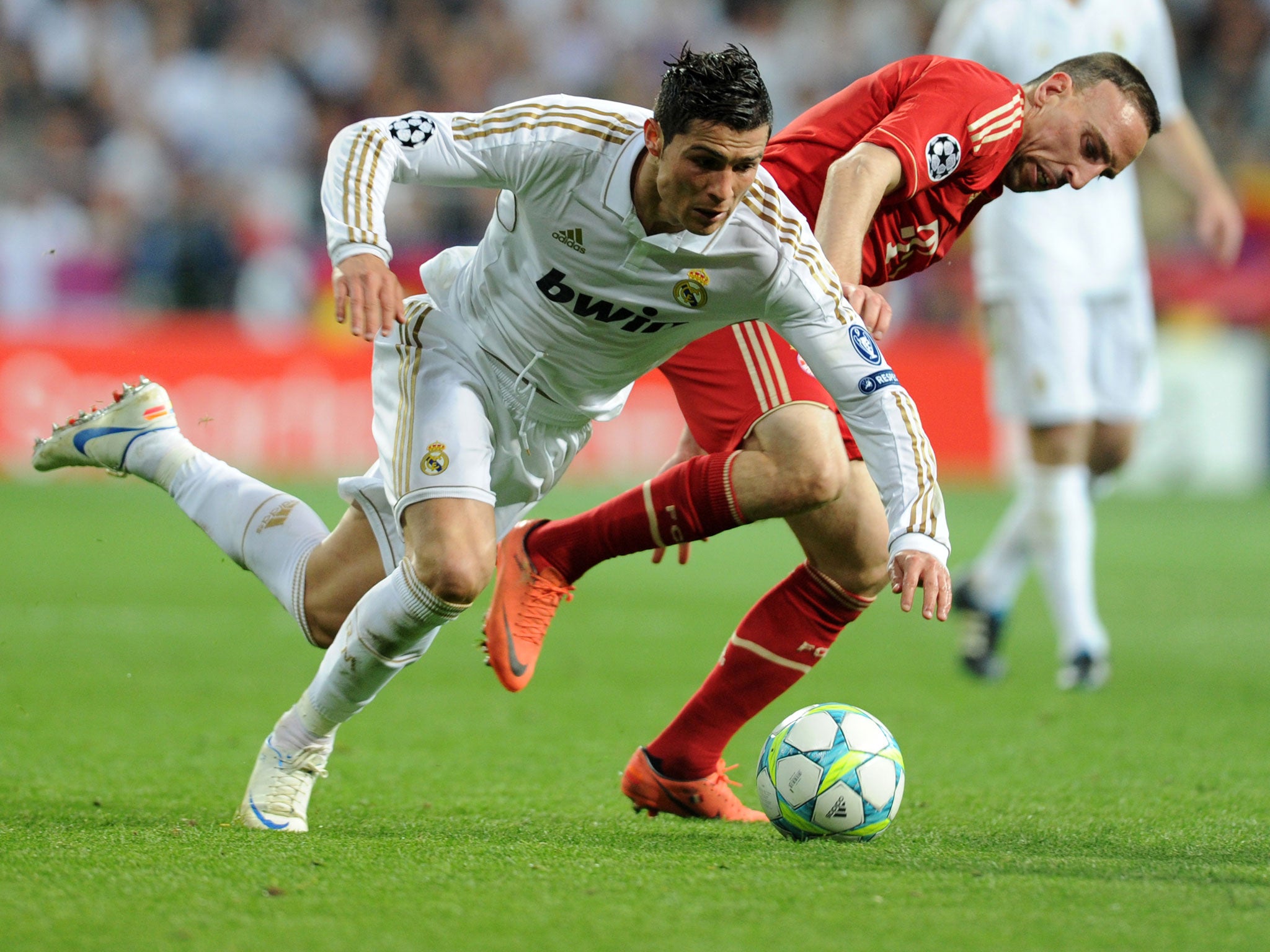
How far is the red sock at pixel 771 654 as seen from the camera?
381cm

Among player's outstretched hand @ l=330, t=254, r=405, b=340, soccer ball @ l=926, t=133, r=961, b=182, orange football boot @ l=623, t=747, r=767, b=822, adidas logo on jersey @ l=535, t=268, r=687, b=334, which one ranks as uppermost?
soccer ball @ l=926, t=133, r=961, b=182

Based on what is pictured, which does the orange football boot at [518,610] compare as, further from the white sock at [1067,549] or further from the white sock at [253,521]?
the white sock at [1067,549]

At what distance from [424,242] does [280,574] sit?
34.1 feet

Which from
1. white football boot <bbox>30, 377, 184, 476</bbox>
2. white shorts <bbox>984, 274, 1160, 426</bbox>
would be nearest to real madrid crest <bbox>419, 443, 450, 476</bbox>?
white football boot <bbox>30, 377, 184, 476</bbox>

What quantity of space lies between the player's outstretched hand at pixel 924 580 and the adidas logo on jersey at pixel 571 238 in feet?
3.12

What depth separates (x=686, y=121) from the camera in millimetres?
3105

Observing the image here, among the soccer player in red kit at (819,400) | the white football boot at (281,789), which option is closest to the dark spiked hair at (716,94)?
the soccer player in red kit at (819,400)

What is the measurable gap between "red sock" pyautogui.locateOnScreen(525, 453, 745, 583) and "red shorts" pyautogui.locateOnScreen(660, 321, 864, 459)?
0.11 metres

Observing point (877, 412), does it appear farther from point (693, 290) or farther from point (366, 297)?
point (366, 297)

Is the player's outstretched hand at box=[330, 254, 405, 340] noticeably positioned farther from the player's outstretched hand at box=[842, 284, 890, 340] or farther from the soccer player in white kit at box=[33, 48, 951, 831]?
the player's outstretched hand at box=[842, 284, 890, 340]

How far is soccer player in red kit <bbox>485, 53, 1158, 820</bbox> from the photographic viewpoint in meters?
3.68

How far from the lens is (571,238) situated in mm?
3428

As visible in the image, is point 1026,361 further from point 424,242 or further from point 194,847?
point 424,242

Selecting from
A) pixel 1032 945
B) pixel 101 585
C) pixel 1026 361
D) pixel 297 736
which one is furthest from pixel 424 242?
pixel 1032 945
